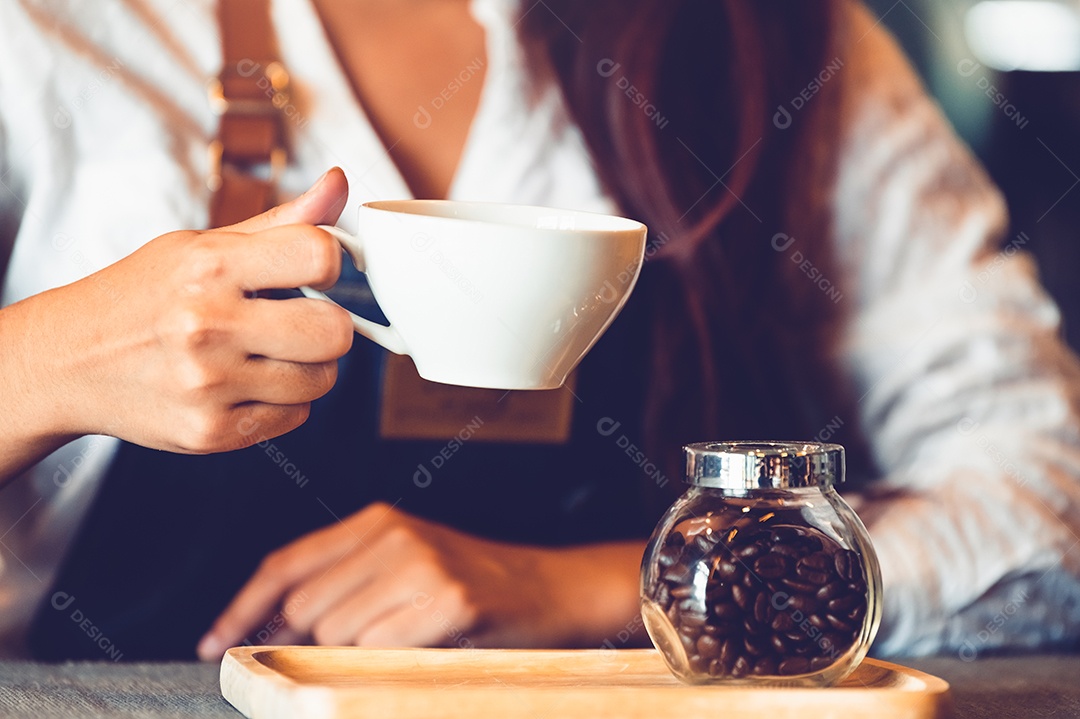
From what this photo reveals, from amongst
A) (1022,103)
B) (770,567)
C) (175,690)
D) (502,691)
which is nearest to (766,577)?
(770,567)

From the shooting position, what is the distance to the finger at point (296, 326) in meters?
0.54

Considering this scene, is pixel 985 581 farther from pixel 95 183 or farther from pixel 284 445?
pixel 95 183

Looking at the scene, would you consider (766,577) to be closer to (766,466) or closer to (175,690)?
(766,466)

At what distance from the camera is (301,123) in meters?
1.09

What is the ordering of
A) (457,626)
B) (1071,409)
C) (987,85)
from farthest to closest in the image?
(987,85)
(1071,409)
(457,626)

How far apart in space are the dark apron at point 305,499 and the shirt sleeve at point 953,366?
0.27 metres

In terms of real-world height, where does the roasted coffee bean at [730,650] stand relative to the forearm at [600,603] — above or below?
above

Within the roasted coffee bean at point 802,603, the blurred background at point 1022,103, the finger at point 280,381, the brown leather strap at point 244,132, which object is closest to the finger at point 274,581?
the brown leather strap at point 244,132

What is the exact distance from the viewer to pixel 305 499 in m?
1.13

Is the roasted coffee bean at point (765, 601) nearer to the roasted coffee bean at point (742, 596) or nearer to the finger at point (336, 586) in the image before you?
the roasted coffee bean at point (742, 596)

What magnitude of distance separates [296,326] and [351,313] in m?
0.03

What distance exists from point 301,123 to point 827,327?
63 centimetres

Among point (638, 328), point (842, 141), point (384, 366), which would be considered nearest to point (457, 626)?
point (384, 366)

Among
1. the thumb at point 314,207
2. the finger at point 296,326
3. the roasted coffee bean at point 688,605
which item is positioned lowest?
the roasted coffee bean at point 688,605
